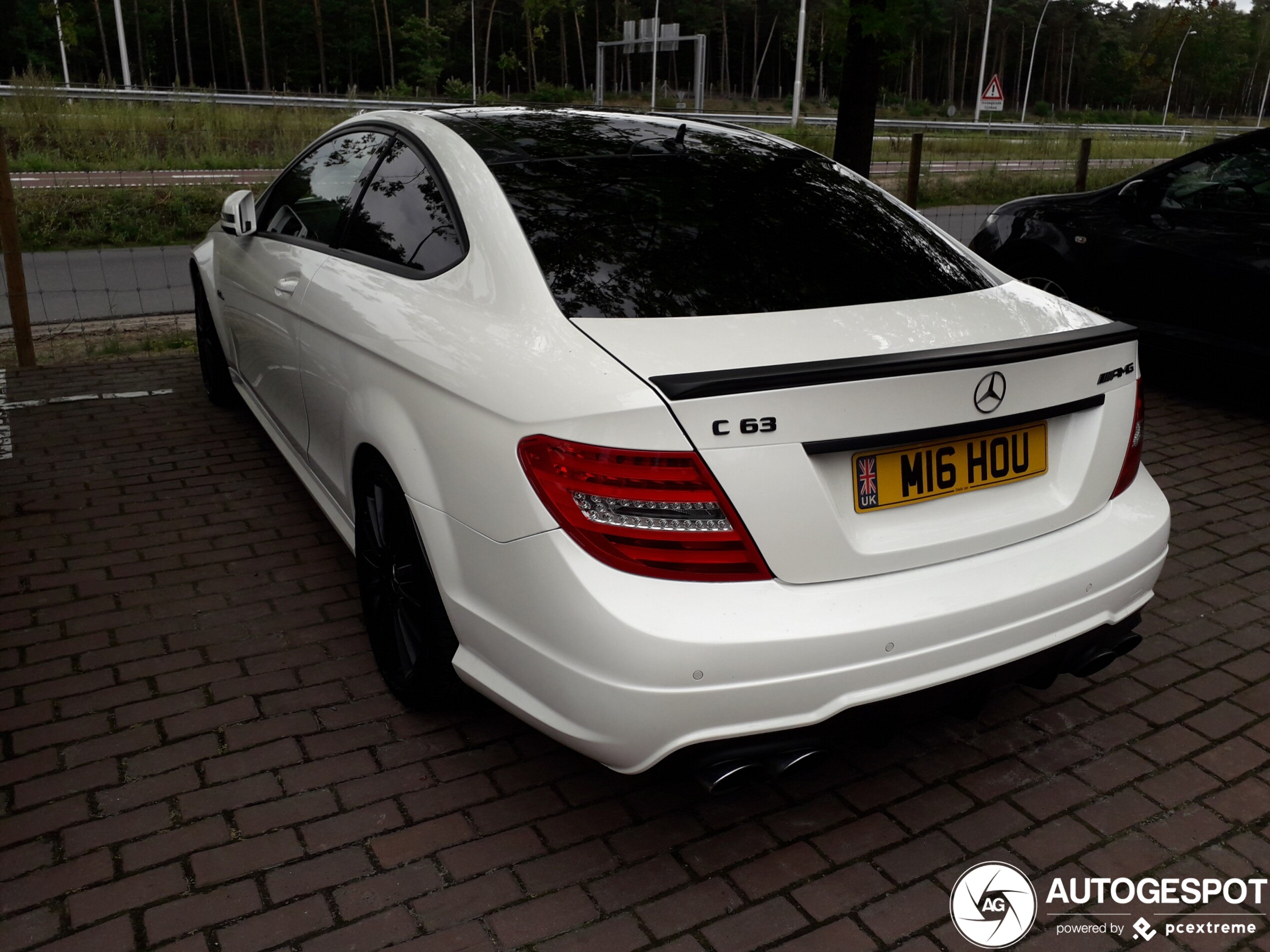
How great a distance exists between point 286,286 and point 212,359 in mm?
2327

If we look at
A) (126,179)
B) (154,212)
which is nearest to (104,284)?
(154,212)

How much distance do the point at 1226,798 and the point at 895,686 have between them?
118 centimetres

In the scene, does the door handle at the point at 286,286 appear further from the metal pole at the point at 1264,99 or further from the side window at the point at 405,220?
the metal pole at the point at 1264,99

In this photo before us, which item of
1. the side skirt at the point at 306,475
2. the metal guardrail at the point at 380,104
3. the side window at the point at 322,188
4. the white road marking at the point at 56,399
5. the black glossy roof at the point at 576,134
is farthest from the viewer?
the metal guardrail at the point at 380,104

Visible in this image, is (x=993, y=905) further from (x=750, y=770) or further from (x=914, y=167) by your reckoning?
(x=914, y=167)

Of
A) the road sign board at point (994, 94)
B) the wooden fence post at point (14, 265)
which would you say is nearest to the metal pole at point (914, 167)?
the wooden fence post at point (14, 265)

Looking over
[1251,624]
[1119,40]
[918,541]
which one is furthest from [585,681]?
[1119,40]

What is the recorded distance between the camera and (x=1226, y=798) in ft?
9.06

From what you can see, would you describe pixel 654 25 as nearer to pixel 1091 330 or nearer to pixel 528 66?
pixel 1091 330

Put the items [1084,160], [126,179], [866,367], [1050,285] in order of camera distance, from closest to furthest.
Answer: [866,367], [1050,285], [1084,160], [126,179]

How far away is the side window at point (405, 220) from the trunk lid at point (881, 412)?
74cm

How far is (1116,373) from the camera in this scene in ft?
8.59

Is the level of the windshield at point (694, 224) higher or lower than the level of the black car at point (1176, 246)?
higher

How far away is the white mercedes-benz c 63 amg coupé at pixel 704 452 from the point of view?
2.12 m
